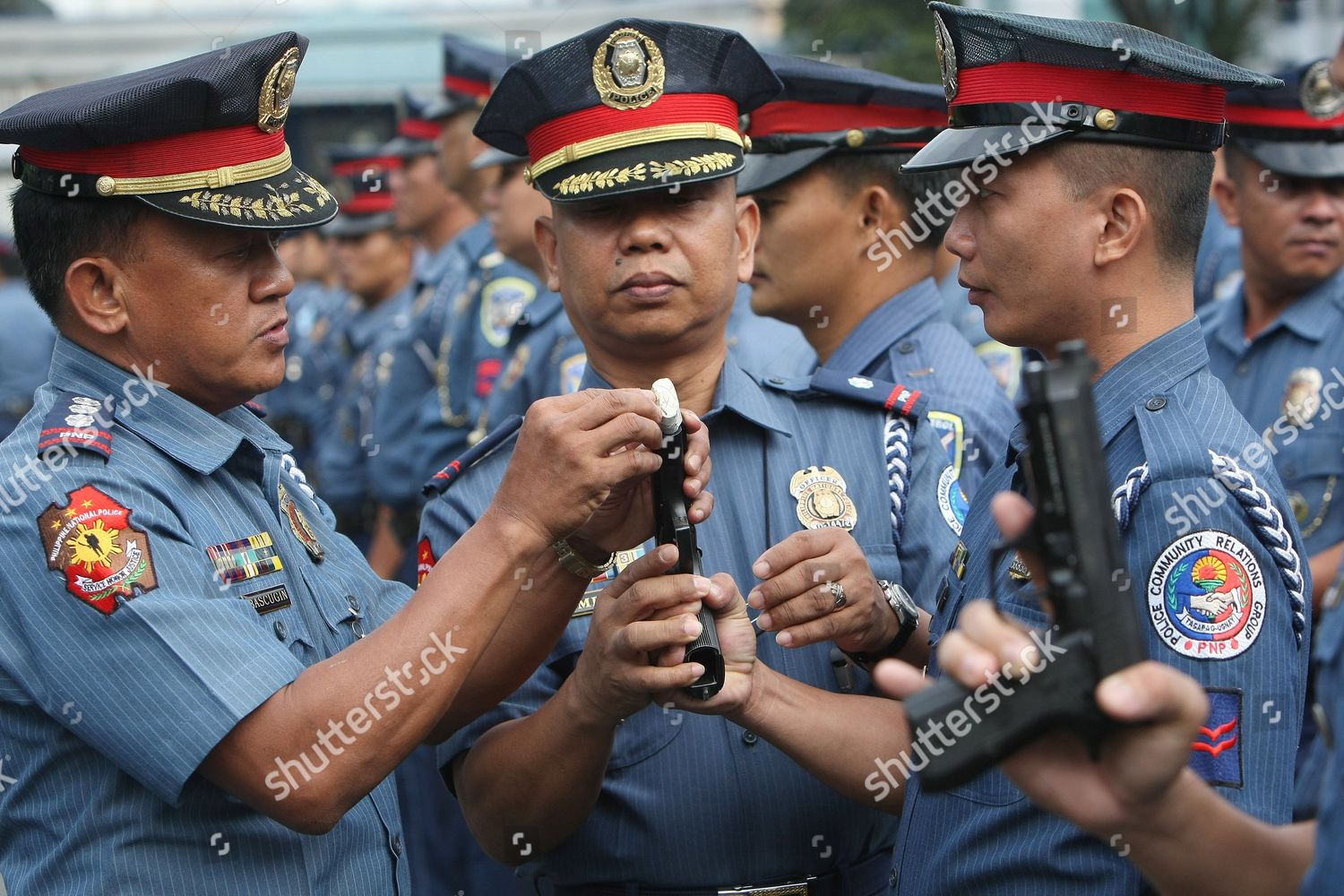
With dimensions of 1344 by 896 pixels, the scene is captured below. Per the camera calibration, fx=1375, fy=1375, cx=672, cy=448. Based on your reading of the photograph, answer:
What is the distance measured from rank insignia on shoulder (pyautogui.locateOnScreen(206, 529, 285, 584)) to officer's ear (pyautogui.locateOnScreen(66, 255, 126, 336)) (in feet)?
1.54

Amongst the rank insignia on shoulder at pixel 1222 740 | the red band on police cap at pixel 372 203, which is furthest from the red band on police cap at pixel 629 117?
the red band on police cap at pixel 372 203

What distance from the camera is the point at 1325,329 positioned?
17.0 feet

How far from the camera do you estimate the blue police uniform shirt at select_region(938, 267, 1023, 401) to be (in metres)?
5.41

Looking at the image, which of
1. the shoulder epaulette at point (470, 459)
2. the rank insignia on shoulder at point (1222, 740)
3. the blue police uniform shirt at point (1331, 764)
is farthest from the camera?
the shoulder epaulette at point (470, 459)

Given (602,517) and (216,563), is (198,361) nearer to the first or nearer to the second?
(216,563)

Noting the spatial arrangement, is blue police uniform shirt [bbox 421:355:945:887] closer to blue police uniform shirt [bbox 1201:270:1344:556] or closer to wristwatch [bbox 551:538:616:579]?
wristwatch [bbox 551:538:616:579]

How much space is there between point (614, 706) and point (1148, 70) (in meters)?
1.51

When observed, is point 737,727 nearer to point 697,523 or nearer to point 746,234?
point 697,523

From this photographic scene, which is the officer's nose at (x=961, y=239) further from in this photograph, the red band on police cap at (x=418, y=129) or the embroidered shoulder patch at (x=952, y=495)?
the red band on police cap at (x=418, y=129)

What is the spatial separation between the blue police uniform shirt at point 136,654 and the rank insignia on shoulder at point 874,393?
1.29 m

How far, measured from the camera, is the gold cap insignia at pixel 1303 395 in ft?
16.8

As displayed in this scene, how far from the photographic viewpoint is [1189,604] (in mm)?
2176

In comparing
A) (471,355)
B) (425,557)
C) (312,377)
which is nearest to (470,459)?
(425,557)

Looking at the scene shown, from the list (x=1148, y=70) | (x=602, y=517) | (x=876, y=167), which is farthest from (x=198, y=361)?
(x=876, y=167)
